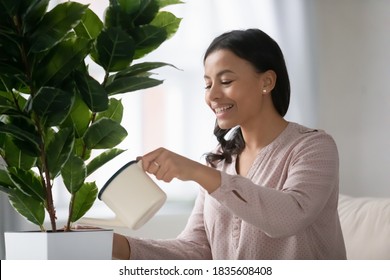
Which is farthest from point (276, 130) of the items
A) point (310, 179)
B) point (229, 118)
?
point (310, 179)

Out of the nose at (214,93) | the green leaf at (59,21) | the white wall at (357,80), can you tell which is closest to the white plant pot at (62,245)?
the green leaf at (59,21)

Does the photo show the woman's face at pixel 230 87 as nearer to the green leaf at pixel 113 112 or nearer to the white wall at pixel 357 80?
the green leaf at pixel 113 112

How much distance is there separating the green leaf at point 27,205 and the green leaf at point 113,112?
0.66 ft

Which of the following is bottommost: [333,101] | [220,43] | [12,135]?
[333,101]

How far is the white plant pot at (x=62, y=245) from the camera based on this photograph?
1172 mm

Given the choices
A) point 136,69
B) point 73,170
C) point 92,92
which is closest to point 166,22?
point 136,69

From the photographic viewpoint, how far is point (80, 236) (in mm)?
1188

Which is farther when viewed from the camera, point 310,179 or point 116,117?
point 310,179

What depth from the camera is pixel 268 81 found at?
1.89 m

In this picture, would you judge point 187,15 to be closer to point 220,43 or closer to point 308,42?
point 308,42

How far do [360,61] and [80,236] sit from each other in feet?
9.87

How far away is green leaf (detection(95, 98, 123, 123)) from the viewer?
4.52 ft

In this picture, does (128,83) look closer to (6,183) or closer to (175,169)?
(175,169)
